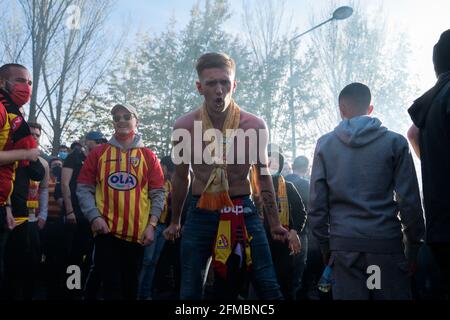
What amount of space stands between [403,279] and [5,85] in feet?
12.2

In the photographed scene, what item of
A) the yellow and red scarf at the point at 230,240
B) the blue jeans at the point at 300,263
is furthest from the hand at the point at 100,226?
the blue jeans at the point at 300,263

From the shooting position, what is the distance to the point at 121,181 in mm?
4090

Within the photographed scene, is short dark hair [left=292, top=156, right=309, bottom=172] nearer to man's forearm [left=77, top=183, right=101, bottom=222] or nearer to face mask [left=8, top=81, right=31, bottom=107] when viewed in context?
man's forearm [left=77, top=183, right=101, bottom=222]

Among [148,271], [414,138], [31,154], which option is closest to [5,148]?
[31,154]

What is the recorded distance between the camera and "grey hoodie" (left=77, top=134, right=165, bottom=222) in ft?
12.9

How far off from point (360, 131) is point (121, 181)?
88.3 inches

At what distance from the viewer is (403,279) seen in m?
3.00

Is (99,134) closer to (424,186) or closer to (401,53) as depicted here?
(424,186)

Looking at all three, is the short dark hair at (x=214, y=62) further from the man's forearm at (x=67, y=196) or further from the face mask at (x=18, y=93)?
the man's forearm at (x=67, y=196)

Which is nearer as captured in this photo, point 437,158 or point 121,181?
point 437,158

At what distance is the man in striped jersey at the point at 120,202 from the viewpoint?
12.9 ft

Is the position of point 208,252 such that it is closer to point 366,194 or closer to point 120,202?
point 120,202

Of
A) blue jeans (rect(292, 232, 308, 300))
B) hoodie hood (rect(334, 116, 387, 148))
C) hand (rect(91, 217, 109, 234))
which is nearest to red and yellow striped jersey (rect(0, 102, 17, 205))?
hand (rect(91, 217, 109, 234))
